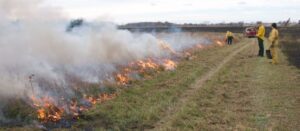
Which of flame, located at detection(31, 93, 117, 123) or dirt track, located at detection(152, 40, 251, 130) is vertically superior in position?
flame, located at detection(31, 93, 117, 123)

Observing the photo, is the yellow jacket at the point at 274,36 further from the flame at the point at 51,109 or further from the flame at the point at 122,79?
the flame at the point at 51,109

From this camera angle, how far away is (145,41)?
89.6 ft

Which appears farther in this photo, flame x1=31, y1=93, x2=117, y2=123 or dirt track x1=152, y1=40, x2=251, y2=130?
flame x1=31, y1=93, x2=117, y2=123

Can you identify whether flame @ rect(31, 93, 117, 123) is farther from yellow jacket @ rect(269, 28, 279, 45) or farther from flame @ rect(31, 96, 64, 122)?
yellow jacket @ rect(269, 28, 279, 45)

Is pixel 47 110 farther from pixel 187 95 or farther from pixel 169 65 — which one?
pixel 169 65

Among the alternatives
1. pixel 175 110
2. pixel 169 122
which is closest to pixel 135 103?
pixel 175 110

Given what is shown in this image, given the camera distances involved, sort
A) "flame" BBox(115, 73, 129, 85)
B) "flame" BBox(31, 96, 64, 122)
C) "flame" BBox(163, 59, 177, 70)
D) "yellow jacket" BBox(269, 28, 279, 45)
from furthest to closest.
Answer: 1. "yellow jacket" BBox(269, 28, 279, 45)
2. "flame" BBox(163, 59, 177, 70)
3. "flame" BBox(115, 73, 129, 85)
4. "flame" BBox(31, 96, 64, 122)

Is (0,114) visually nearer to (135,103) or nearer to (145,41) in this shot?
(135,103)

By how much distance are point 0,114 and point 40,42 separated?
6.02 meters

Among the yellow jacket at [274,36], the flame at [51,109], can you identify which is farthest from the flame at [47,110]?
the yellow jacket at [274,36]

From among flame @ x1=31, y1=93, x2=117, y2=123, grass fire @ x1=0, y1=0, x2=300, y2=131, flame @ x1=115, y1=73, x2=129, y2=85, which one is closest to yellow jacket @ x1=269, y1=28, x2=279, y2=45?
grass fire @ x1=0, y1=0, x2=300, y2=131

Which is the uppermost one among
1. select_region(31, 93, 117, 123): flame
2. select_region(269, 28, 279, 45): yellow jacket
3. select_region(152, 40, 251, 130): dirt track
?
select_region(269, 28, 279, 45): yellow jacket

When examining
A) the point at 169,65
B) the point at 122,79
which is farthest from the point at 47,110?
the point at 169,65

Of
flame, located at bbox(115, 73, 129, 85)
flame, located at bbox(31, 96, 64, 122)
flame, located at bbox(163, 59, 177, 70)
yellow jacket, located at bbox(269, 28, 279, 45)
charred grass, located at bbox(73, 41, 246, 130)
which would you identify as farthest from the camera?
yellow jacket, located at bbox(269, 28, 279, 45)
